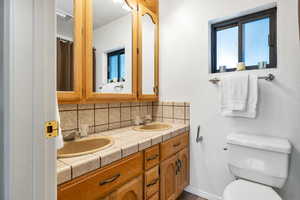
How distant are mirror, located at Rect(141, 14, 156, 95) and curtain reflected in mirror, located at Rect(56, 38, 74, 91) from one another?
0.83 m

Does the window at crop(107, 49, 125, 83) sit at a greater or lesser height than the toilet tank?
greater

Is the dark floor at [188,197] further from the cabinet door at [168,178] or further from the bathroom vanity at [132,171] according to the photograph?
the cabinet door at [168,178]

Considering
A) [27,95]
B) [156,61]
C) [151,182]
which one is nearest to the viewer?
[27,95]

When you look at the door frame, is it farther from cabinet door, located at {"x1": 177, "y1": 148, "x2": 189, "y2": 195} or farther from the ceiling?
cabinet door, located at {"x1": 177, "y1": 148, "x2": 189, "y2": 195}

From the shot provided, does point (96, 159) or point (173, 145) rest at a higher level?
point (96, 159)

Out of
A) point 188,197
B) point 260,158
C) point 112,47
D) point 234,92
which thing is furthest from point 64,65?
point 188,197

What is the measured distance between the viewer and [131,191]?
1.10m

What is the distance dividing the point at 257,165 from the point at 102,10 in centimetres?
178

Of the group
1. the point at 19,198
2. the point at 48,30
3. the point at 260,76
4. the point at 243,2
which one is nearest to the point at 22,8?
the point at 48,30

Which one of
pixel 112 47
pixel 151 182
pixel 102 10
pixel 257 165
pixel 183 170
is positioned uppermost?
pixel 102 10

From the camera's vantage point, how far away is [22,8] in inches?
19.0

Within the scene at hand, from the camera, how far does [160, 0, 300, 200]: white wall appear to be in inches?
52.2

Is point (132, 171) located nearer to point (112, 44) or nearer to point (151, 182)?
point (151, 182)

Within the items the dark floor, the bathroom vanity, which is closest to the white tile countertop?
the bathroom vanity
